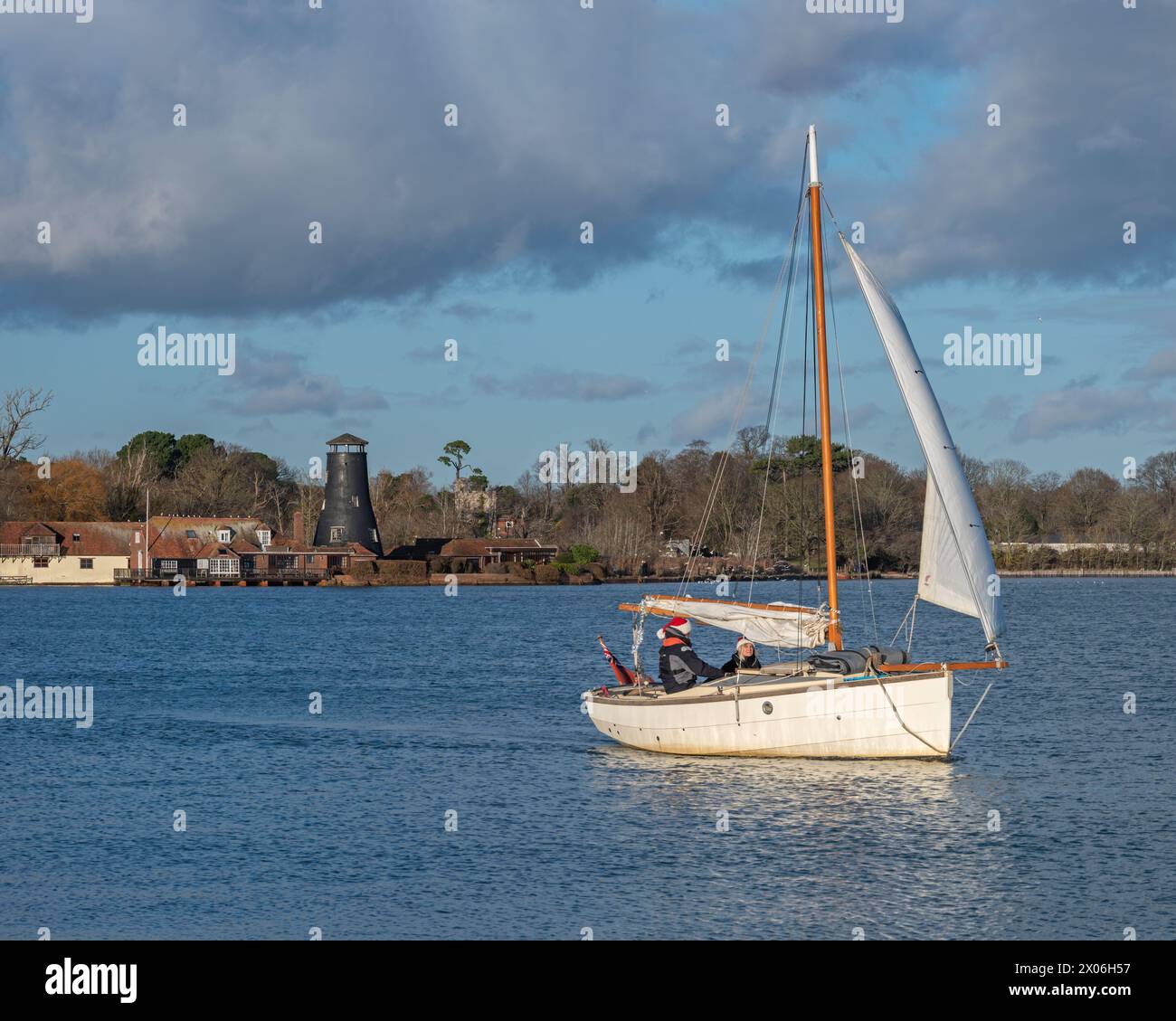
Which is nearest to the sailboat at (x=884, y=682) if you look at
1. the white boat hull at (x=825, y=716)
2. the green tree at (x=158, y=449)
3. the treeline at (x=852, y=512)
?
the white boat hull at (x=825, y=716)

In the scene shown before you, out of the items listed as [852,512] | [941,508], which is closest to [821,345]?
[941,508]

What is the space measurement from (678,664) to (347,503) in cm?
11805

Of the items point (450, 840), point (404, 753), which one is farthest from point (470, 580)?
point (450, 840)

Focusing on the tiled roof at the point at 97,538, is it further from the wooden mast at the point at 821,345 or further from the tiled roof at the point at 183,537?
the wooden mast at the point at 821,345

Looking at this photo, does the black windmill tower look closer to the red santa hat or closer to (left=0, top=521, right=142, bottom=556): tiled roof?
(left=0, top=521, right=142, bottom=556): tiled roof

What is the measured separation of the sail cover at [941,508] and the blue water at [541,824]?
343cm

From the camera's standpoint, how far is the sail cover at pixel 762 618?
28.7 meters

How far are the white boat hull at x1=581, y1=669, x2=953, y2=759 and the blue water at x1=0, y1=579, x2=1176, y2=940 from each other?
1.46ft

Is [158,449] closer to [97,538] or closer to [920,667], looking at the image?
[97,538]

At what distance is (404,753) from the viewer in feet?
103

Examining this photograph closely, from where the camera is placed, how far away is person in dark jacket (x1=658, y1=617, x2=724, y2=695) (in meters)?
27.7

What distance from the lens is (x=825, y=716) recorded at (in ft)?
84.6
